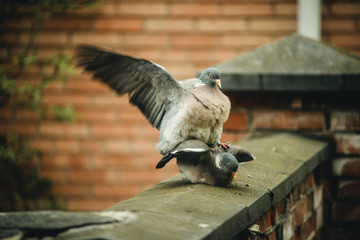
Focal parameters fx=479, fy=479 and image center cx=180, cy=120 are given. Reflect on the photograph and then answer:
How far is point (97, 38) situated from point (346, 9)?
2389 mm

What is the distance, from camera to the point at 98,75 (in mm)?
2162

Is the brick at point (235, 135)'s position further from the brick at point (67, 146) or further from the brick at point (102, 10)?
the brick at point (102, 10)

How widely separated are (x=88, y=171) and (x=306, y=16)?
2.53 meters

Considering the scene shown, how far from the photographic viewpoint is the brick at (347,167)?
9.34ft

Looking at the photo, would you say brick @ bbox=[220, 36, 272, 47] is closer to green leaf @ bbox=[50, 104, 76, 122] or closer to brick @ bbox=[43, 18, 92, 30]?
brick @ bbox=[43, 18, 92, 30]

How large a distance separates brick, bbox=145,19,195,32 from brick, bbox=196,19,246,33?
4.6 inches

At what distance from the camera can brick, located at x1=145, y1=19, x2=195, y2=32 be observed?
4621 millimetres

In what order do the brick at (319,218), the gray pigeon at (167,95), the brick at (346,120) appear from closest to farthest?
the gray pigeon at (167,95)
the brick at (319,218)
the brick at (346,120)

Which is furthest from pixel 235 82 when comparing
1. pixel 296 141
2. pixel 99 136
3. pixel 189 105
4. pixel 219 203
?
pixel 99 136

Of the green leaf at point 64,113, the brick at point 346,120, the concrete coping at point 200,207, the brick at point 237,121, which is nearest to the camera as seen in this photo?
the concrete coping at point 200,207

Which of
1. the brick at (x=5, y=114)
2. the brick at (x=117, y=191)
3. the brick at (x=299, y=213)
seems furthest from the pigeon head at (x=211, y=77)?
the brick at (x=5, y=114)

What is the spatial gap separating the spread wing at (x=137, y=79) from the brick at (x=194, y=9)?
2589 mm

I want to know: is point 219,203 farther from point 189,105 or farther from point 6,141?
point 6,141

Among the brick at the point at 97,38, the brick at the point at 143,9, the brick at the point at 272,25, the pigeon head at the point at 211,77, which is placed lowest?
the pigeon head at the point at 211,77
